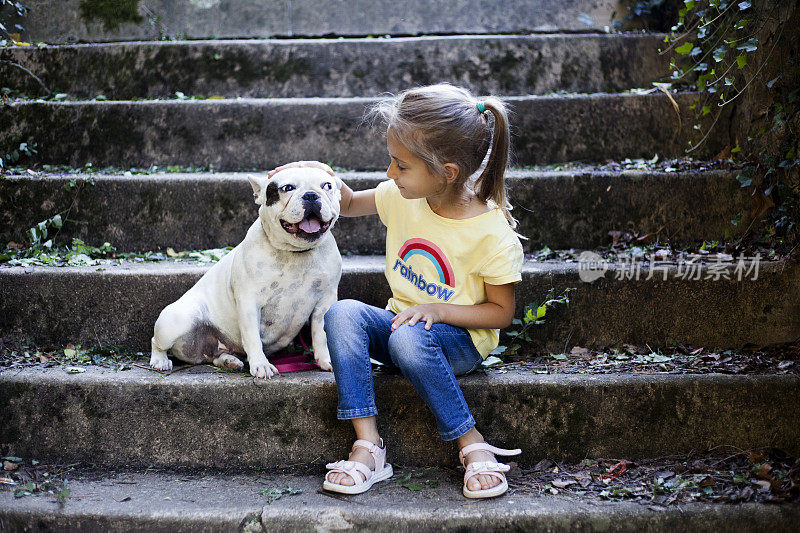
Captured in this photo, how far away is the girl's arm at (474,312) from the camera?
8.23 ft

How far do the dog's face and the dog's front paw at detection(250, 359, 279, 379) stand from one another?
49 cm

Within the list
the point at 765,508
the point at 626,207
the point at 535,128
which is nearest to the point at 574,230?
the point at 626,207

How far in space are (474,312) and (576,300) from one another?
0.66 m

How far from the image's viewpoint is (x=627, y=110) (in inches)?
155

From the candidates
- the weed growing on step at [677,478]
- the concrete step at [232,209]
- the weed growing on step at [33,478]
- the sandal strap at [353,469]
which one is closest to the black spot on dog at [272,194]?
the concrete step at [232,209]

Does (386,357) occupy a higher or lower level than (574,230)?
lower

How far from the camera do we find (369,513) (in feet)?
7.25

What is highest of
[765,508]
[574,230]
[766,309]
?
[574,230]

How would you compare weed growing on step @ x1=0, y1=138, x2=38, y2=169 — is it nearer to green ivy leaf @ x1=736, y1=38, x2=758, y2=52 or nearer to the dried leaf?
green ivy leaf @ x1=736, y1=38, x2=758, y2=52

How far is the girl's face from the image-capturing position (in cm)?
251

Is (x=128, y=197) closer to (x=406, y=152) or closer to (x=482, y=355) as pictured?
(x=406, y=152)

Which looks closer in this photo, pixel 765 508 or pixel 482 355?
pixel 765 508

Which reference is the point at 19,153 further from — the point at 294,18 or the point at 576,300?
the point at 576,300

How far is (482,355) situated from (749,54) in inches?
84.9
